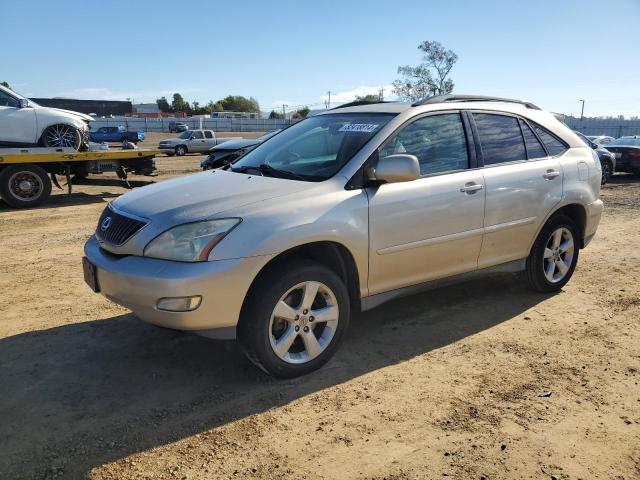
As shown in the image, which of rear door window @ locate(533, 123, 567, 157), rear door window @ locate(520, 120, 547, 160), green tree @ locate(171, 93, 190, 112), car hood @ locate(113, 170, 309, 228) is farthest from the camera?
green tree @ locate(171, 93, 190, 112)

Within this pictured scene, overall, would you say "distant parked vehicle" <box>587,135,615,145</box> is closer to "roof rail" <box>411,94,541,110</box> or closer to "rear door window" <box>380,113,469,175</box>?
"roof rail" <box>411,94,541,110</box>

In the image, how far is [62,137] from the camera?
11641 mm

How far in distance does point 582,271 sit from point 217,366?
441 cm

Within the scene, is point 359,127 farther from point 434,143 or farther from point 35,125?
point 35,125

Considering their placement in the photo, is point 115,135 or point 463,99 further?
point 115,135

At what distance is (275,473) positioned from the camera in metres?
2.54

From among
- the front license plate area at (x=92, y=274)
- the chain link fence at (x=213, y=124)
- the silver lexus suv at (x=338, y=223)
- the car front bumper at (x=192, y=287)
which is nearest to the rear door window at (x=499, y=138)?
the silver lexus suv at (x=338, y=223)

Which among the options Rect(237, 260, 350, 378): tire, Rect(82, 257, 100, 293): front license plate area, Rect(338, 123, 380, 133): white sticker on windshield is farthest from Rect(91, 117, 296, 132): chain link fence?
Rect(237, 260, 350, 378): tire

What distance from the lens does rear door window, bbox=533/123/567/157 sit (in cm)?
488

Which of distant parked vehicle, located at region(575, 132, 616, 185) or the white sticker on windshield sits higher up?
the white sticker on windshield

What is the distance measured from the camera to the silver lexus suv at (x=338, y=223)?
3.09 meters

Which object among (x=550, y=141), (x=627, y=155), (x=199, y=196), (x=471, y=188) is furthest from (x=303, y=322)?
(x=627, y=155)

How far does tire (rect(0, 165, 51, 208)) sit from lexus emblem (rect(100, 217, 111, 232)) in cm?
822

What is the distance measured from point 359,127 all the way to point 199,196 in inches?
53.1
